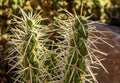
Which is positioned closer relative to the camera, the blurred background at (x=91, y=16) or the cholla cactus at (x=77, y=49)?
the cholla cactus at (x=77, y=49)

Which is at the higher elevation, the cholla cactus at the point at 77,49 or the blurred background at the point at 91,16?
the cholla cactus at the point at 77,49

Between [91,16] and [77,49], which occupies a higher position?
[77,49]

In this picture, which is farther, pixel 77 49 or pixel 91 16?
pixel 91 16

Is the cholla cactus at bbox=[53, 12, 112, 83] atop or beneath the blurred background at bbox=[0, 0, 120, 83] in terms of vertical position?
atop

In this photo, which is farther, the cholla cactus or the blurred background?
the blurred background

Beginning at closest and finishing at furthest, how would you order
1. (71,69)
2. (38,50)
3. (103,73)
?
(71,69) → (38,50) → (103,73)

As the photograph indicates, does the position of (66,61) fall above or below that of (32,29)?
below

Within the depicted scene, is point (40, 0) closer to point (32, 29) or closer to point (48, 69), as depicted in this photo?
point (48, 69)

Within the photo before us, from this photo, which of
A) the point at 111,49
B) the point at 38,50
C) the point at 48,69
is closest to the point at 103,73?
the point at 111,49
